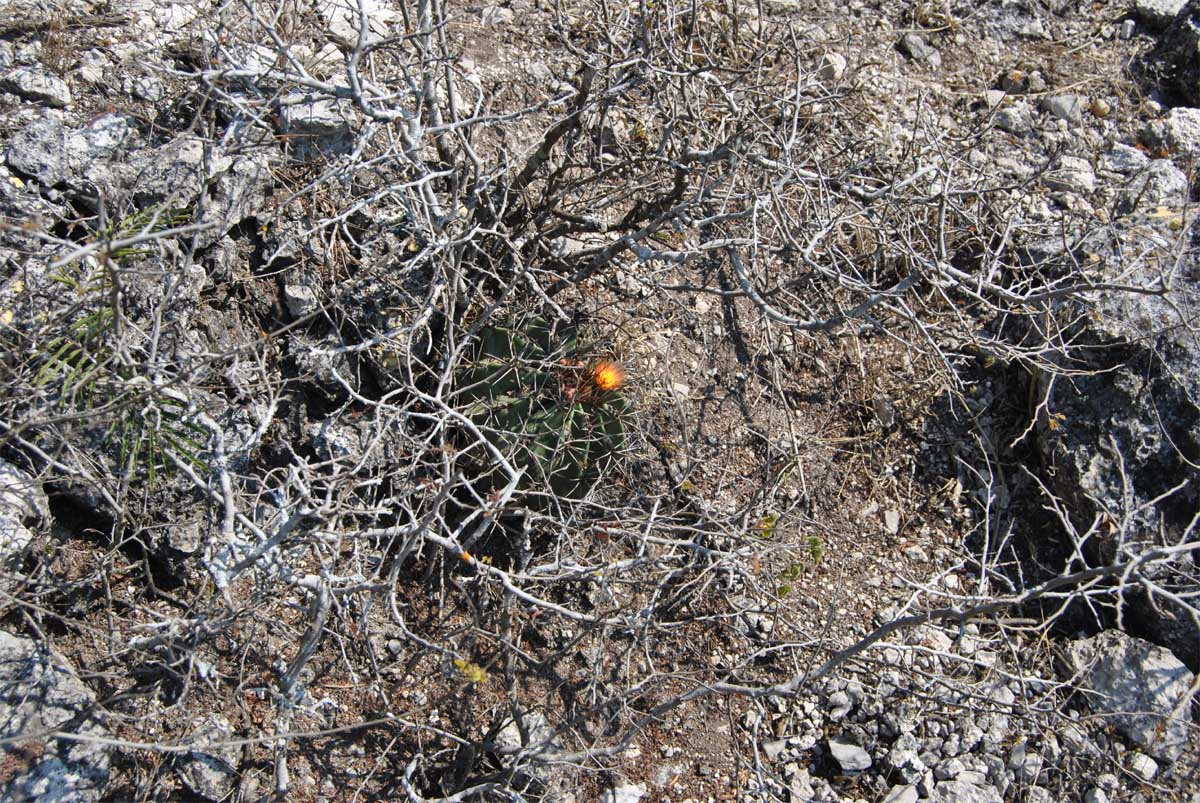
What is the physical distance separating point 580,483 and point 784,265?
1167 mm

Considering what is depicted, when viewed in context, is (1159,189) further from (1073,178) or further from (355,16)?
(355,16)

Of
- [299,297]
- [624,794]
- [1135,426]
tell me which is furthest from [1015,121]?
[624,794]

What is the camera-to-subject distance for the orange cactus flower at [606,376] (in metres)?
2.59

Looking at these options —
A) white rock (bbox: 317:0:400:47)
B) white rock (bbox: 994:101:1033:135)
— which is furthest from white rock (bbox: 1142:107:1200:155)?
white rock (bbox: 317:0:400:47)

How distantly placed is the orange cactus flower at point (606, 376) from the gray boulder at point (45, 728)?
4.81 feet

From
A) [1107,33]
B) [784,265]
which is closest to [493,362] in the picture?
[784,265]

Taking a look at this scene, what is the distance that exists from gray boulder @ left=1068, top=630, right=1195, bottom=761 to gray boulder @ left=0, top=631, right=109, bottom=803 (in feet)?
8.62

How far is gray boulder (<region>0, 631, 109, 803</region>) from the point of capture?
216 cm

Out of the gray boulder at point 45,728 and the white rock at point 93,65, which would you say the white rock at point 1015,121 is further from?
the gray boulder at point 45,728

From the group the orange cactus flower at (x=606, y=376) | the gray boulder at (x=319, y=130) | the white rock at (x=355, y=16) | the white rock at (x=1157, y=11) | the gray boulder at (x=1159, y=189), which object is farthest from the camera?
the white rock at (x=1157, y=11)

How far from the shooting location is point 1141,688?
8.87 feet

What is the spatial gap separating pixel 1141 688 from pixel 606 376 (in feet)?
5.87

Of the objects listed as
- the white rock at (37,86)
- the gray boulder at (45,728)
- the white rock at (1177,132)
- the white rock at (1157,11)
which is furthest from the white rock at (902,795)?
the white rock at (1157,11)

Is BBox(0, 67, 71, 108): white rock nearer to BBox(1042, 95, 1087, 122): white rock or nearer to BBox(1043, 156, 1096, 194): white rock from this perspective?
BBox(1043, 156, 1096, 194): white rock
